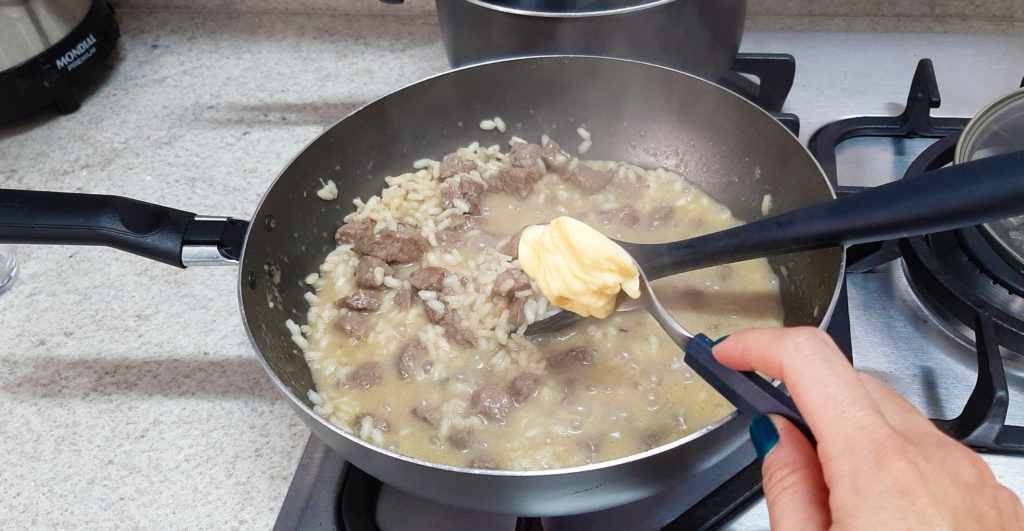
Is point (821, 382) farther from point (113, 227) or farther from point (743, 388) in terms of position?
point (113, 227)

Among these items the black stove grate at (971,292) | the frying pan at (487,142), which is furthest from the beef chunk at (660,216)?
the black stove grate at (971,292)

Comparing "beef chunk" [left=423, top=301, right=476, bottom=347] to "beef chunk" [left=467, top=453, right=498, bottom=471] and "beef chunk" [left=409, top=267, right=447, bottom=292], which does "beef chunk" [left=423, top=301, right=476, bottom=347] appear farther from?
"beef chunk" [left=467, top=453, right=498, bottom=471]

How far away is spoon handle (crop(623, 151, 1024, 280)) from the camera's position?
821mm

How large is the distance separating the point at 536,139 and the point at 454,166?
22 centimetres

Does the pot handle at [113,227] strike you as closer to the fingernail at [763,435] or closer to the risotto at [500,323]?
the risotto at [500,323]

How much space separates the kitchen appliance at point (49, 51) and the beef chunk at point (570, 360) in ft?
4.78

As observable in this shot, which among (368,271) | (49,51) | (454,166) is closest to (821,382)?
(368,271)

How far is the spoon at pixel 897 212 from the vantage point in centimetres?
82

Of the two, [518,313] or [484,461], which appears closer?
[484,461]

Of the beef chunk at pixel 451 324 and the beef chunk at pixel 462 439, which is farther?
the beef chunk at pixel 451 324

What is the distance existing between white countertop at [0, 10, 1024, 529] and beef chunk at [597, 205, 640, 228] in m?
0.47

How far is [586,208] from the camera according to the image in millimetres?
1554

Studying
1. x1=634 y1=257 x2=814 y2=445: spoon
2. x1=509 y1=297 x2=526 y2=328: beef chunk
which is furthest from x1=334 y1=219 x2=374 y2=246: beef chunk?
x1=634 y1=257 x2=814 y2=445: spoon

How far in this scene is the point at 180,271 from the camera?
153 centimetres
